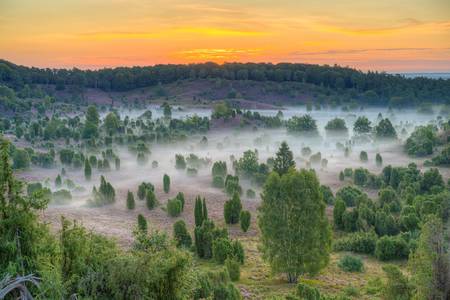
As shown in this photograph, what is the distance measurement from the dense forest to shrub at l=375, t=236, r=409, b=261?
90.1 meters

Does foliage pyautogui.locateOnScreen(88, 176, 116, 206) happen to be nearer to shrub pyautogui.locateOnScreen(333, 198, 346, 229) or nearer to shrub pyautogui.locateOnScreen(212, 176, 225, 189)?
shrub pyautogui.locateOnScreen(212, 176, 225, 189)

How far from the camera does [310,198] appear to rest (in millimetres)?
21750

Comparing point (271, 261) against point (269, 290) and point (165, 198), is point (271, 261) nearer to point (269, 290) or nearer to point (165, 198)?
point (269, 290)

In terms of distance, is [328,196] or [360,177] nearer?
[328,196]

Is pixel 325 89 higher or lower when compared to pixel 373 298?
higher

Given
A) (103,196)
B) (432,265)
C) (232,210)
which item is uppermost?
(432,265)

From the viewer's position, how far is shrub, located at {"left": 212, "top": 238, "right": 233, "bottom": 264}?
24.5 meters

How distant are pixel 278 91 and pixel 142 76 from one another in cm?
3553

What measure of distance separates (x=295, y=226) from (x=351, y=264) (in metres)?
4.83

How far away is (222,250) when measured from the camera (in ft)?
80.5

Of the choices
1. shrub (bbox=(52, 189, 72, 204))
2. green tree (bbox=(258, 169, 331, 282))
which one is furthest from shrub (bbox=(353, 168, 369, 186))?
shrub (bbox=(52, 189, 72, 204))

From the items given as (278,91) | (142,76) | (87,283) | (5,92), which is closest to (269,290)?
(87,283)

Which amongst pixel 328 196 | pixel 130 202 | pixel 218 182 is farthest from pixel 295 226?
pixel 218 182

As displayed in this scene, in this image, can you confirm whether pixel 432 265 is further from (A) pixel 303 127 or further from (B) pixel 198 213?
(A) pixel 303 127
